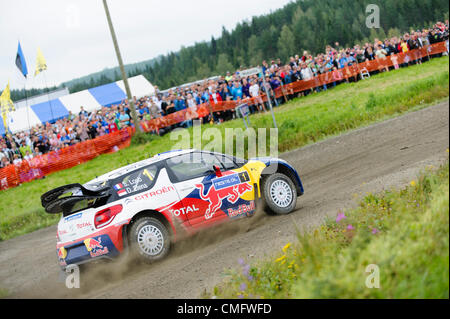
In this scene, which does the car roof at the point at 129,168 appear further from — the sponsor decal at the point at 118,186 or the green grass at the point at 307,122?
the green grass at the point at 307,122

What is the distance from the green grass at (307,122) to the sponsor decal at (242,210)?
7670 mm

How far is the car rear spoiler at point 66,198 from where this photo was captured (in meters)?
7.73

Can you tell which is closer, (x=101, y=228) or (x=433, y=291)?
(x=433, y=291)

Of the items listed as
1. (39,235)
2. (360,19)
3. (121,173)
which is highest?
(360,19)

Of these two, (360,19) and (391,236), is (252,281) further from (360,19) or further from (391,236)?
(360,19)

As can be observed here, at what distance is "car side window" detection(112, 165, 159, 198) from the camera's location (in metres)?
8.08

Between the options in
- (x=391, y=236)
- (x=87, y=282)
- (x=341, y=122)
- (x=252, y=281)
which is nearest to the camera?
(x=391, y=236)

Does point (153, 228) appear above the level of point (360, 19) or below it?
below

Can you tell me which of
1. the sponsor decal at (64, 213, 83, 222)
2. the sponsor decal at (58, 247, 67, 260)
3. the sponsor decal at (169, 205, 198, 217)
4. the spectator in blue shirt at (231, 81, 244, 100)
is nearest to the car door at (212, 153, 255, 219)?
the sponsor decal at (169, 205, 198, 217)
